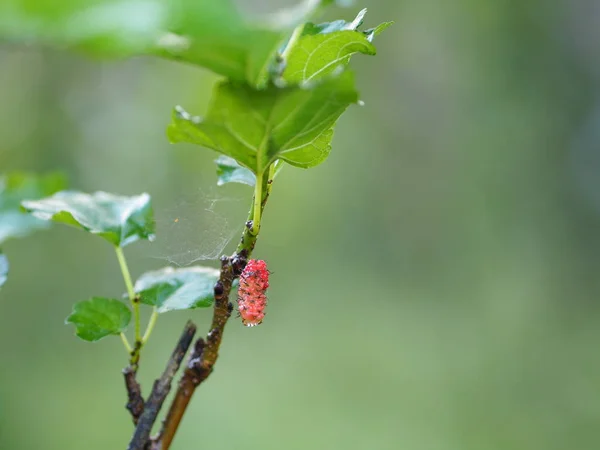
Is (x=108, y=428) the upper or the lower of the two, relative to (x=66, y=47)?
upper

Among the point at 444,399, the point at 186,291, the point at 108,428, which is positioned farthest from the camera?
the point at 444,399

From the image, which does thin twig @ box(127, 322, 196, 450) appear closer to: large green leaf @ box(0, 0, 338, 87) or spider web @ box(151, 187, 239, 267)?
spider web @ box(151, 187, 239, 267)

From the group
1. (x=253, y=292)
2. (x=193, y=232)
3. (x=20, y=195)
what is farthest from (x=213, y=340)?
(x=20, y=195)

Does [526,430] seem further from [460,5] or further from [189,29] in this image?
[189,29]

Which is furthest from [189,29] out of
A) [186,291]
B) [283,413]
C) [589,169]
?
[589,169]

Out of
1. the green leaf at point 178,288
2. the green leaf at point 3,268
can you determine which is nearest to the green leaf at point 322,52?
the green leaf at point 178,288

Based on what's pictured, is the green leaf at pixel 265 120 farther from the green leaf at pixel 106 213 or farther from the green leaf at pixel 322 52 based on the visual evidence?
the green leaf at pixel 106 213
